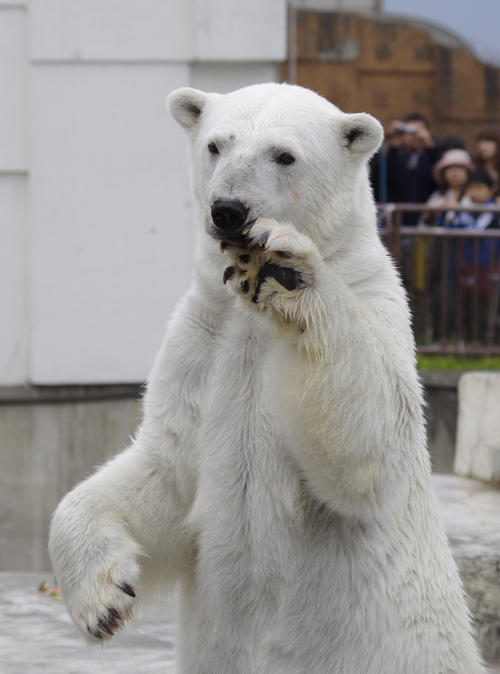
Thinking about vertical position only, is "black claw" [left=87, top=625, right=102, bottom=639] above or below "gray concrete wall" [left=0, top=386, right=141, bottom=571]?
above

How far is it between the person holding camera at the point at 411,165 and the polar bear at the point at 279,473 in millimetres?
6228

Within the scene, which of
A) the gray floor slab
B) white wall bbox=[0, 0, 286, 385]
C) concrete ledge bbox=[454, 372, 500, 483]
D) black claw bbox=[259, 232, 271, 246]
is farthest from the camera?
white wall bbox=[0, 0, 286, 385]

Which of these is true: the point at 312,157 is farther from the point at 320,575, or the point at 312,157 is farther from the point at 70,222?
the point at 70,222

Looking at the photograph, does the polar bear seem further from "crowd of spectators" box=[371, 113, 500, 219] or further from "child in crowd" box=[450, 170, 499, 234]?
"crowd of spectators" box=[371, 113, 500, 219]

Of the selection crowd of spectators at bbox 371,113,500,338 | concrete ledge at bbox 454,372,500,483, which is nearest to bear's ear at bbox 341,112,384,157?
concrete ledge at bbox 454,372,500,483

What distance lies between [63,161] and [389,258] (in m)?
4.73

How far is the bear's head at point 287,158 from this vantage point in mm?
2447

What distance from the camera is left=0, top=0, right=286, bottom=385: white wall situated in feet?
22.7

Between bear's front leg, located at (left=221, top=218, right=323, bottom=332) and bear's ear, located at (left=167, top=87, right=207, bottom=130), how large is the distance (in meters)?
0.80

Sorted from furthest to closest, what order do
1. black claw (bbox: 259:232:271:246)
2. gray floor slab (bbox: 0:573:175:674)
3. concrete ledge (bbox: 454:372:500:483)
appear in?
concrete ledge (bbox: 454:372:500:483) → gray floor slab (bbox: 0:573:175:674) → black claw (bbox: 259:232:271:246)

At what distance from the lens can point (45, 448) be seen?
7.18 meters

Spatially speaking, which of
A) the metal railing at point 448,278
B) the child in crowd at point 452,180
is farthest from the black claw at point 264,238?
the child in crowd at point 452,180

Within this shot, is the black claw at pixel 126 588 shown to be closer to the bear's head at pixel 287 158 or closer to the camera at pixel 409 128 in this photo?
the bear's head at pixel 287 158

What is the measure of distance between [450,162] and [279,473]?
643 cm
